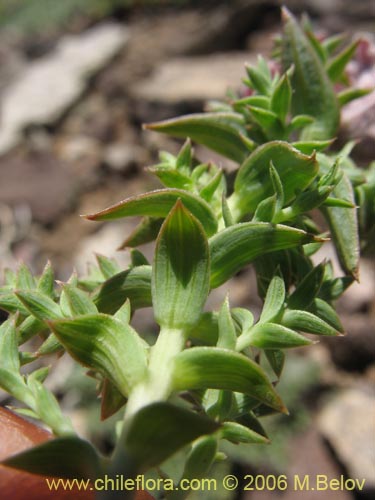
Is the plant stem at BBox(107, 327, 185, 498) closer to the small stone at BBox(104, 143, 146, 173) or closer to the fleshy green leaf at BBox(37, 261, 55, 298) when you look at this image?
the fleshy green leaf at BBox(37, 261, 55, 298)

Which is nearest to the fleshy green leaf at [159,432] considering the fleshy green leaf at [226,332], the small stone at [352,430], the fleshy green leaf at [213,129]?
the fleshy green leaf at [226,332]

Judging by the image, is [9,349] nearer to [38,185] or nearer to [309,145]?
[309,145]

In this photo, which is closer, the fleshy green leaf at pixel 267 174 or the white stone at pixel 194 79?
the fleshy green leaf at pixel 267 174

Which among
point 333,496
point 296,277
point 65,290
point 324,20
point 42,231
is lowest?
point 333,496

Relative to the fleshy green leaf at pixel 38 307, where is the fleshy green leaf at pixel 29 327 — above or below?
below

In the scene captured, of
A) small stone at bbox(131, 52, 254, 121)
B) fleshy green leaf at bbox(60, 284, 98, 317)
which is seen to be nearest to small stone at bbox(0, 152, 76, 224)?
small stone at bbox(131, 52, 254, 121)

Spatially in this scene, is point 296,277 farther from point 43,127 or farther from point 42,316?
point 43,127

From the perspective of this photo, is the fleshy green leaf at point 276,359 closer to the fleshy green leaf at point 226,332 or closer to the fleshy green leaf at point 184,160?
the fleshy green leaf at point 226,332

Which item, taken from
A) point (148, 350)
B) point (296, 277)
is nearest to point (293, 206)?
point (296, 277)

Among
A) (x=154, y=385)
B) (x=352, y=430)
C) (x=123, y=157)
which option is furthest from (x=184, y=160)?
(x=123, y=157)
